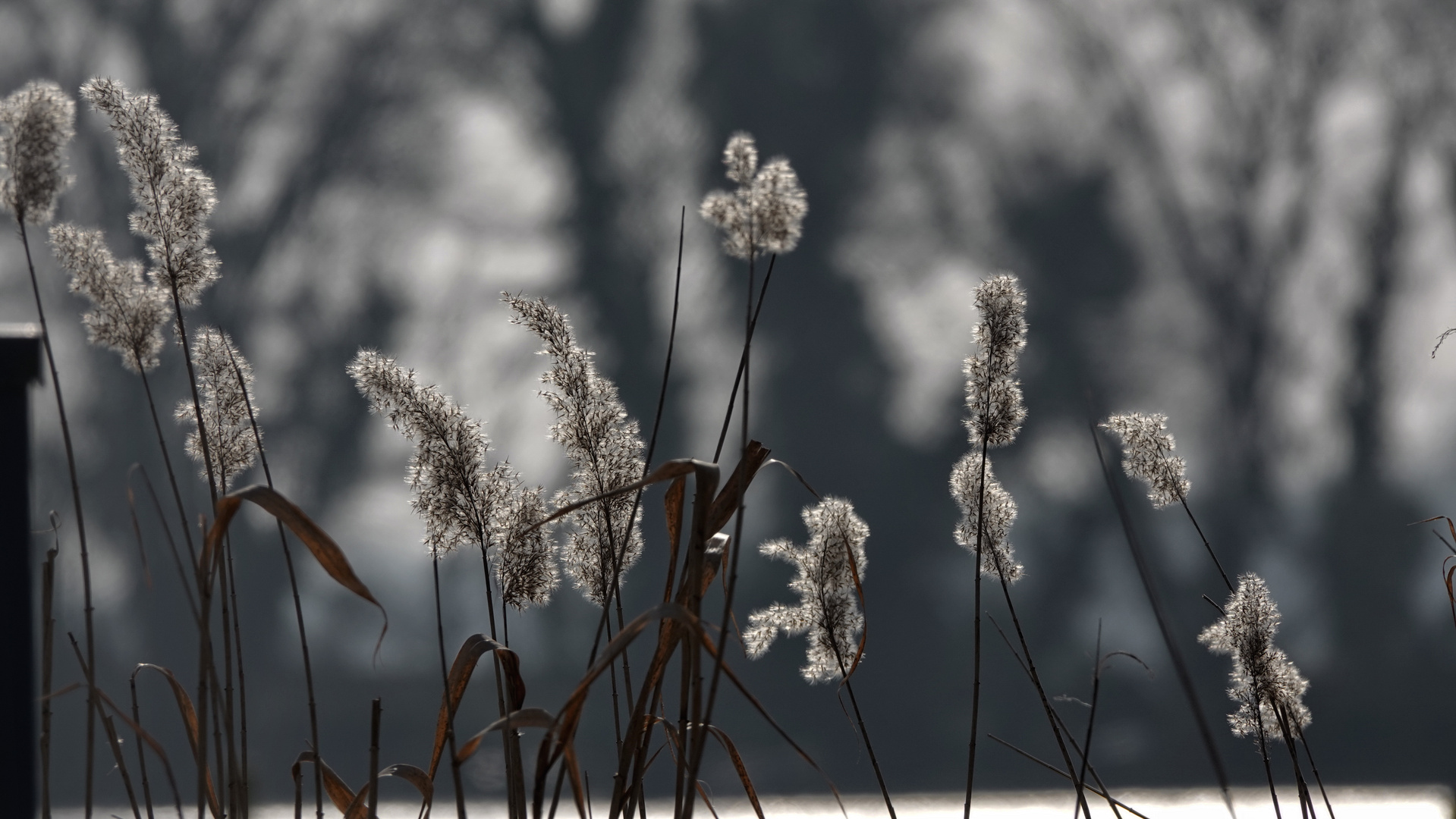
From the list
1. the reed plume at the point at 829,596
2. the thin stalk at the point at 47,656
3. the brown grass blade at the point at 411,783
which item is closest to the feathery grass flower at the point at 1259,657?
the reed plume at the point at 829,596

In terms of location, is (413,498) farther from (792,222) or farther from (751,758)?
(751,758)

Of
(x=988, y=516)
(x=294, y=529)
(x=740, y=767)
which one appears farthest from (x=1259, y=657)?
(x=294, y=529)

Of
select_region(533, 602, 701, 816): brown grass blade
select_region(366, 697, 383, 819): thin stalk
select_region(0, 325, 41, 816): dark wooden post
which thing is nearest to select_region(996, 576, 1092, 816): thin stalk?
select_region(533, 602, 701, 816): brown grass blade

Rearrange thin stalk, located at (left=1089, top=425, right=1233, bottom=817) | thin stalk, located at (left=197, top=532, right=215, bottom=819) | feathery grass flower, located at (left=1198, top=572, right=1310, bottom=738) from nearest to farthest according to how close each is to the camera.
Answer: thin stalk, located at (left=1089, top=425, right=1233, bottom=817) < thin stalk, located at (left=197, top=532, right=215, bottom=819) < feathery grass flower, located at (left=1198, top=572, right=1310, bottom=738)

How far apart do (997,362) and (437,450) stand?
13.2 inches

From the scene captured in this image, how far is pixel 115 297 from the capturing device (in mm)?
637

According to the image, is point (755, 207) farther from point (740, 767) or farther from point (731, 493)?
point (740, 767)

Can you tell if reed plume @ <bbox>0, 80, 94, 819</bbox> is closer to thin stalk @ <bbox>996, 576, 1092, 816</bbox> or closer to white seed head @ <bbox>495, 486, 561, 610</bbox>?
white seed head @ <bbox>495, 486, 561, 610</bbox>

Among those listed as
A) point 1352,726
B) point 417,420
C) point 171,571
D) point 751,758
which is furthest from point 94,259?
point 1352,726

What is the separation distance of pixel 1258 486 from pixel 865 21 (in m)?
2.42

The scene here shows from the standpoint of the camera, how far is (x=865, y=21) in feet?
14.1

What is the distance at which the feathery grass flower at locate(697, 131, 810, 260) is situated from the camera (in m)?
0.50

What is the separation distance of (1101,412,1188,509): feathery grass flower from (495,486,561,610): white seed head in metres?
0.40

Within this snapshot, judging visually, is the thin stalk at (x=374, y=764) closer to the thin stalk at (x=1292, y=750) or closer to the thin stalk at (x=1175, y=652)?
the thin stalk at (x=1175, y=652)
